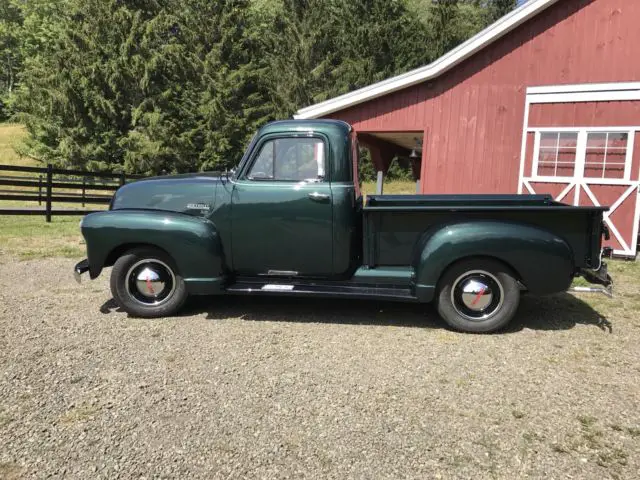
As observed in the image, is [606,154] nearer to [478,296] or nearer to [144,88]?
[478,296]

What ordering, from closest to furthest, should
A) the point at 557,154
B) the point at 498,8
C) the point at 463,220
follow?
the point at 463,220
the point at 557,154
the point at 498,8

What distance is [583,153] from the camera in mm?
8914

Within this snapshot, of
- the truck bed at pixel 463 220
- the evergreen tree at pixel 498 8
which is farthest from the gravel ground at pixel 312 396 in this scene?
the evergreen tree at pixel 498 8

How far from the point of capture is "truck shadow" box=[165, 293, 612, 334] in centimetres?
496

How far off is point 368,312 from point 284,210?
5.01 ft

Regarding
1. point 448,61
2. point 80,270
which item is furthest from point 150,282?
point 448,61

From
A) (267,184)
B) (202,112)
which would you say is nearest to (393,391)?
(267,184)

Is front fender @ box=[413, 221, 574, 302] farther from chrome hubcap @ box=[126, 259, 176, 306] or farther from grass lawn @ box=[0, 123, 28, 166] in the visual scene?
grass lawn @ box=[0, 123, 28, 166]

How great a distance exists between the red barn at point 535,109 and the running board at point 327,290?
19.6 ft

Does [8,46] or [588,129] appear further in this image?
[8,46]

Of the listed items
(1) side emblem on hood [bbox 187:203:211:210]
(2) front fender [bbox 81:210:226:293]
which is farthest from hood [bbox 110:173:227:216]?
(2) front fender [bbox 81:210:226:293]

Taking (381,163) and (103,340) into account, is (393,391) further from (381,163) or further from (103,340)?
(381,163)

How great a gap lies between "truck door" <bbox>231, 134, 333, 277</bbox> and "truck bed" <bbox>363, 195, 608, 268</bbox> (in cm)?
46

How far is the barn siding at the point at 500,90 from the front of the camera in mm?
8734
